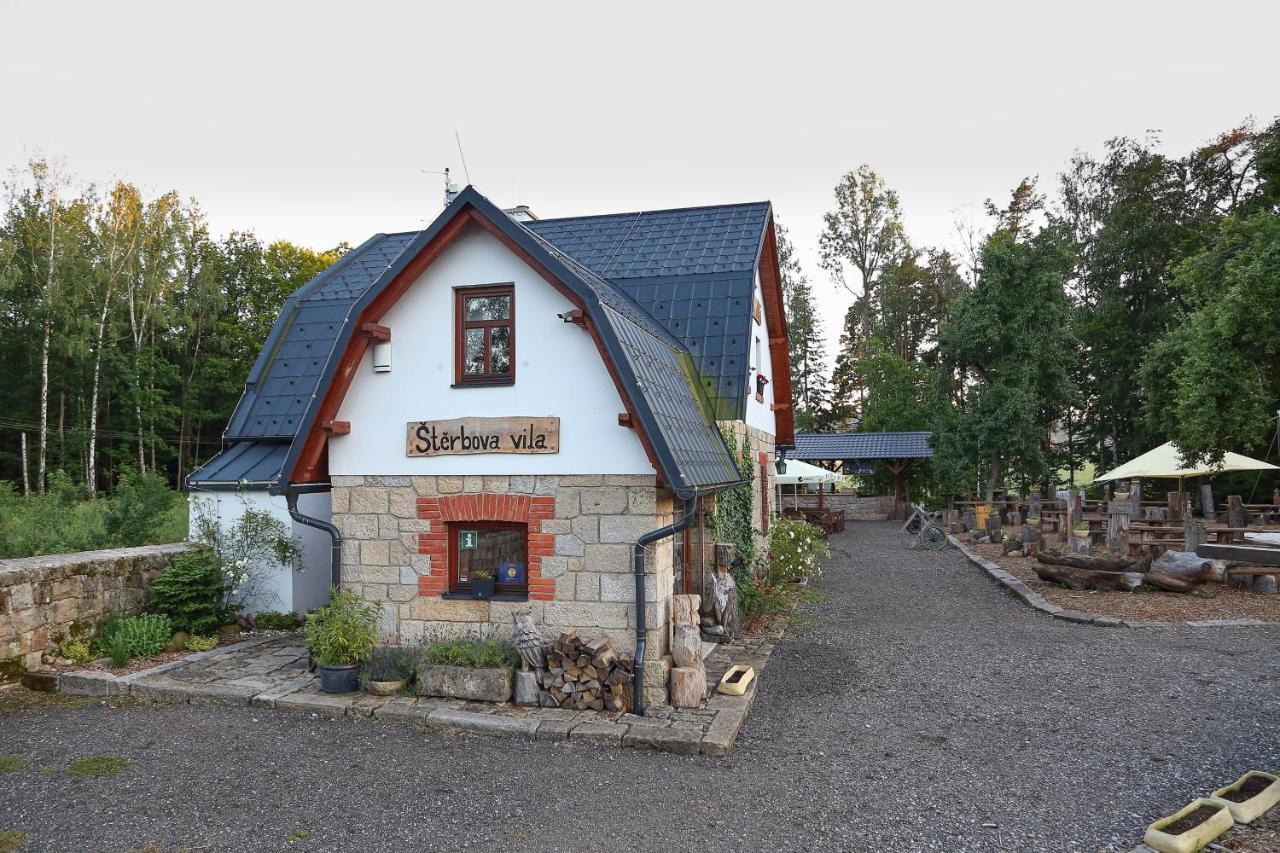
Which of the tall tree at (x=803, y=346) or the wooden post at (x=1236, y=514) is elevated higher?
the tall tree at (x=803, y=346)

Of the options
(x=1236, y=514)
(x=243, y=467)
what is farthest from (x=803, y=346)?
(x=243, y=467)

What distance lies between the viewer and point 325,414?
25.2 feet

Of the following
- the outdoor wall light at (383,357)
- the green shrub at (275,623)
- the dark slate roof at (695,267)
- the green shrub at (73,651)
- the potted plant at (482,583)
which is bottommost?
the green shrub at (275,623)

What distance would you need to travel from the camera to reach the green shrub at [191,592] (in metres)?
9.50

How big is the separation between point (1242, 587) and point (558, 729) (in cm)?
1258

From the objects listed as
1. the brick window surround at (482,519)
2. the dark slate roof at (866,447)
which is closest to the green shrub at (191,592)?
the brick window surround at (482,519)

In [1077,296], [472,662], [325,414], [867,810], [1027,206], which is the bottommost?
[867,810]

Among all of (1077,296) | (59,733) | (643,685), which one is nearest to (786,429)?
(643,685)

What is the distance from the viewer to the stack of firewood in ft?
22.4

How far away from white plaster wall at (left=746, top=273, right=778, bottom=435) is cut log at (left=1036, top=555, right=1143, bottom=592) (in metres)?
5.47

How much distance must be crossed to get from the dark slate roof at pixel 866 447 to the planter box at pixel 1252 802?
27.9 m

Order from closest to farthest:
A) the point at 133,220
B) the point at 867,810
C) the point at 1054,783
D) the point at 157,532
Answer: the point at 867,810 → the point at 1054,783 → the point at 157,532 → the point at 133,220

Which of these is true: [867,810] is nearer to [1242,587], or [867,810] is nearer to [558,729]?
[558,729]

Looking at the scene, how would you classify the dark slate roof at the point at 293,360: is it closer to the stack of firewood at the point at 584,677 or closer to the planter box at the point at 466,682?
the planter box at the point at 466,682
